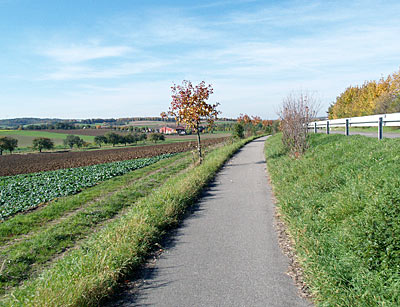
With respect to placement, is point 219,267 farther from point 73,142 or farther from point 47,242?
point 73,142

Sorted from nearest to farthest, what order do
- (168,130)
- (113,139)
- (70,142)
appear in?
(70,142) < (113,139) < (168,130)

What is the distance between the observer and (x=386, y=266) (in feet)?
12.7

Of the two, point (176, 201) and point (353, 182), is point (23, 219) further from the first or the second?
point (353, 182)

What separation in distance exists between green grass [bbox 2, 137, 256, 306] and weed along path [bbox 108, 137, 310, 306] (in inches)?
11.1

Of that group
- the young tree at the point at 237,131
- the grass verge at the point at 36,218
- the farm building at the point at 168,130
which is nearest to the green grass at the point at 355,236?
the grass verge at the point at 36,218

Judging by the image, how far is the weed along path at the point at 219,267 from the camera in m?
4.16

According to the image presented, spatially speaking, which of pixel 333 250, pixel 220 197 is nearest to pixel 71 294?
pixel 333 250

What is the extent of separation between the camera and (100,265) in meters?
4.77

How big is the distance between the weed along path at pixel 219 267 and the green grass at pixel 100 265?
282 millimetres

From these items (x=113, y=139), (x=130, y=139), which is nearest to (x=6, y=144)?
(x=113, y=139)

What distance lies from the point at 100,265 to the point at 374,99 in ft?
152

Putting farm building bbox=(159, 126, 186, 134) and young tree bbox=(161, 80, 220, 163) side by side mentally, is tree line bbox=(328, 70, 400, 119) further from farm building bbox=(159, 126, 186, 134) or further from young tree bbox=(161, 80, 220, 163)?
farm building bbox=(159, 126, 186, 134)

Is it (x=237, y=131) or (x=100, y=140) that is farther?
(x=100, y=140)

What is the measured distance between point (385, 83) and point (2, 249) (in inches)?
1858
